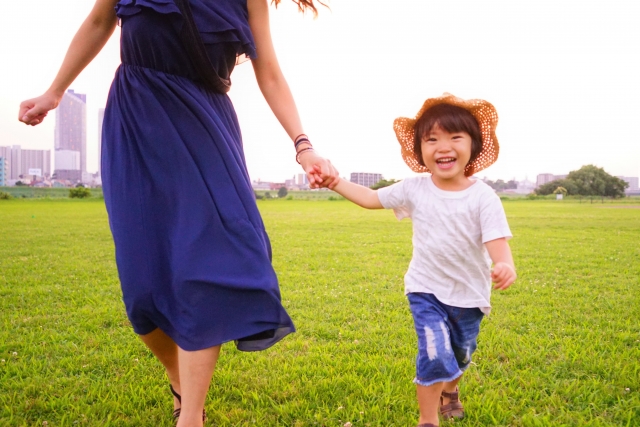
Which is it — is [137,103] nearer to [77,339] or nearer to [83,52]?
[83,52]

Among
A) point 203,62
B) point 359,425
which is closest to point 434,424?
point 359,425

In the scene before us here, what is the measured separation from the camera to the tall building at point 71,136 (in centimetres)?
11456

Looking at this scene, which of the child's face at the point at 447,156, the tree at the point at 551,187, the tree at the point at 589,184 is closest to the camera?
the child's face at the point at 447,156

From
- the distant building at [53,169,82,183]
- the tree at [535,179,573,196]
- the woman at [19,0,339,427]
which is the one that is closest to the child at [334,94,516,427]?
the woman at [19,0,339,427]

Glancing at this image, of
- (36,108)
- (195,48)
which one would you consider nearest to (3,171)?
(36,108)

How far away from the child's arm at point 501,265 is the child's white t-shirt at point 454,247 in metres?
0.10

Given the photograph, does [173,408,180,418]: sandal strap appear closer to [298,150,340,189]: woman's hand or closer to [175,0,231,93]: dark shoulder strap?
[298,150,340,189]: woman's hand

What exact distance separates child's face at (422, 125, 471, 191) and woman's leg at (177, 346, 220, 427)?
1344mm

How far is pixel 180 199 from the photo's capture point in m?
1.95

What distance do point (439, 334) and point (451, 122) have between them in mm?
1039

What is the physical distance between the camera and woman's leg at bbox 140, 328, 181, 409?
2242 millimetres

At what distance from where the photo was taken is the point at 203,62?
6.63 feet

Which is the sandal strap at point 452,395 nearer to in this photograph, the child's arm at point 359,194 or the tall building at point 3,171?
the child's arm at point 359,194

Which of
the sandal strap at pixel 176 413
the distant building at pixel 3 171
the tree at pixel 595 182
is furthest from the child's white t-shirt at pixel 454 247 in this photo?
A: the distant building at pixel 3 171
